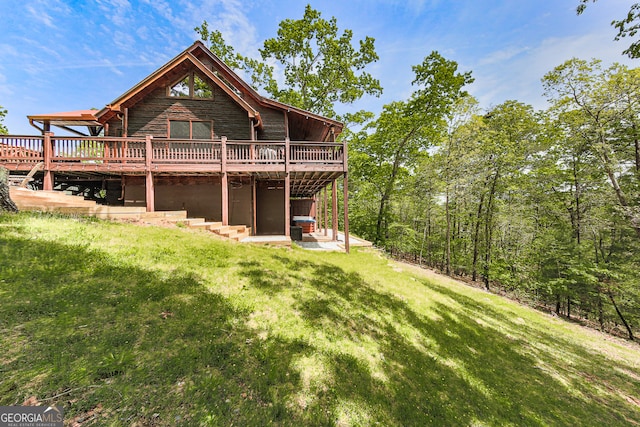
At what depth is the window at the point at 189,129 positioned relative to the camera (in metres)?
11.7

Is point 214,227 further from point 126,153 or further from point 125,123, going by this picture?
point 125,123

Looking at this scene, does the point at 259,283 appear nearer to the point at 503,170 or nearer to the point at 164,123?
the point at 164,123

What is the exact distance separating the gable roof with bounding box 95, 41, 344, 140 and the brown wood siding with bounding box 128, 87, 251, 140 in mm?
482

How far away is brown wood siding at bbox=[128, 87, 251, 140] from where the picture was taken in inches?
455

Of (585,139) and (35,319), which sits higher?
(585,139)

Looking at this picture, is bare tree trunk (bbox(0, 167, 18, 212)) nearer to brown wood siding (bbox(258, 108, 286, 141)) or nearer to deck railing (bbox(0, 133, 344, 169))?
deck railing (bbox(0, 133, 344, 169))

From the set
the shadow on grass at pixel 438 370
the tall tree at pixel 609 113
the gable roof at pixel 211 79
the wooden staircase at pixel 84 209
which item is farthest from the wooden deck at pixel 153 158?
the tall tree at pixel 609 113

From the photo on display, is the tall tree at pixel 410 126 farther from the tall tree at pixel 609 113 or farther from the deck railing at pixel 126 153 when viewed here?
the deck railing at pixel 126 153

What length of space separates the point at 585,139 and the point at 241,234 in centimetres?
1994

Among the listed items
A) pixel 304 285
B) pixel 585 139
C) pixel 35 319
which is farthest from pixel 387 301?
pixel 585 139

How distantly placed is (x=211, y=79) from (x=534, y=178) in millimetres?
22621

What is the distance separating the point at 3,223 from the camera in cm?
524

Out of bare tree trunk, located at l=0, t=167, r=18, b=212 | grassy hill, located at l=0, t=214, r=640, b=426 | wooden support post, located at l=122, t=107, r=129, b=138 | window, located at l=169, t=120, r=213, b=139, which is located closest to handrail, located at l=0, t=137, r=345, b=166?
window, located at l=169, t=120, r=213, b=139

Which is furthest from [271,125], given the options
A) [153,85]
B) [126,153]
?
[126,153]
